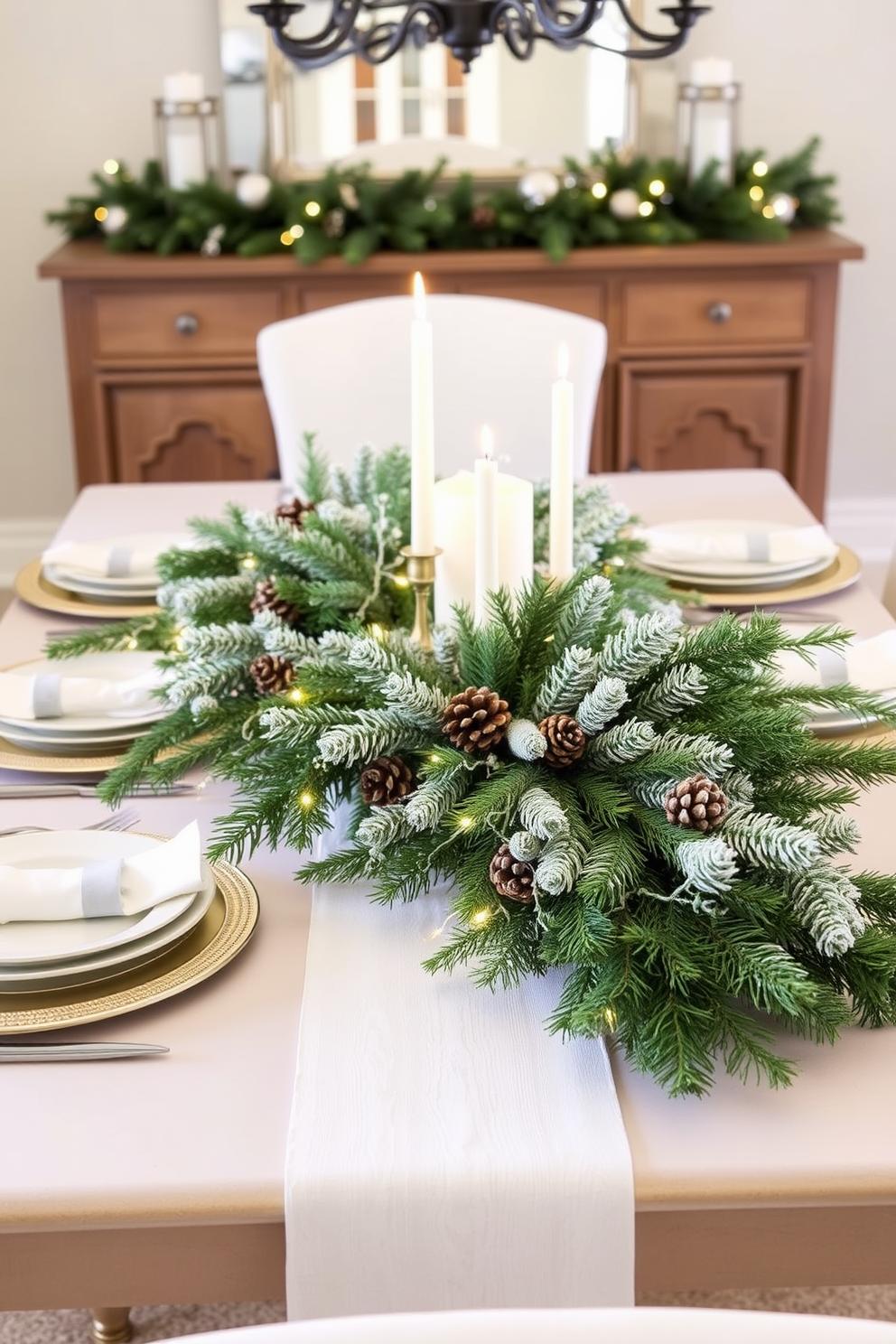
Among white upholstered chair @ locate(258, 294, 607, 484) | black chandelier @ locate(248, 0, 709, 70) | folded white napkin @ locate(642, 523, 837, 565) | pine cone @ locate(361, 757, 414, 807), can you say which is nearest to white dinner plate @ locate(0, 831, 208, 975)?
pine cone @ locate(361, 757, 414, 807)

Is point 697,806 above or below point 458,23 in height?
below

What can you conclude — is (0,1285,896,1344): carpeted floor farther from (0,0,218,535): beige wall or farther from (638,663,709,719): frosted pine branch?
(0,0,218,535): beige wall

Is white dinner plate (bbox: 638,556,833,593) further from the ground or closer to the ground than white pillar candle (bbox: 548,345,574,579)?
closer to the ground

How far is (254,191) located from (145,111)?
0.61 meters

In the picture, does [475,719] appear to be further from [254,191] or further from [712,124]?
[712,124]

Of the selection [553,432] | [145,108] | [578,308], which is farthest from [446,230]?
[553,432]

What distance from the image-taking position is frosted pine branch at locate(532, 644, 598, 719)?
100 centimetres

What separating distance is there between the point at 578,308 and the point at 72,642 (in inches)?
80.4

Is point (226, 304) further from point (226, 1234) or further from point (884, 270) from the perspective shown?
point (226, 1234)

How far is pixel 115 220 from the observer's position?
323cm

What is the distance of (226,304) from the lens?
3.19m

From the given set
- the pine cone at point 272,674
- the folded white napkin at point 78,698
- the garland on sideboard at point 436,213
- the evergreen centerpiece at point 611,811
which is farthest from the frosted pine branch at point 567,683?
the garland on sideboard at point 436,213

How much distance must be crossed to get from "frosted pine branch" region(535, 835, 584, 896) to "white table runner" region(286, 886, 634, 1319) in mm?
97

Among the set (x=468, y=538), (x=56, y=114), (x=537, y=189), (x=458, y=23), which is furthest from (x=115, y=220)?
(x=468, y=538)
